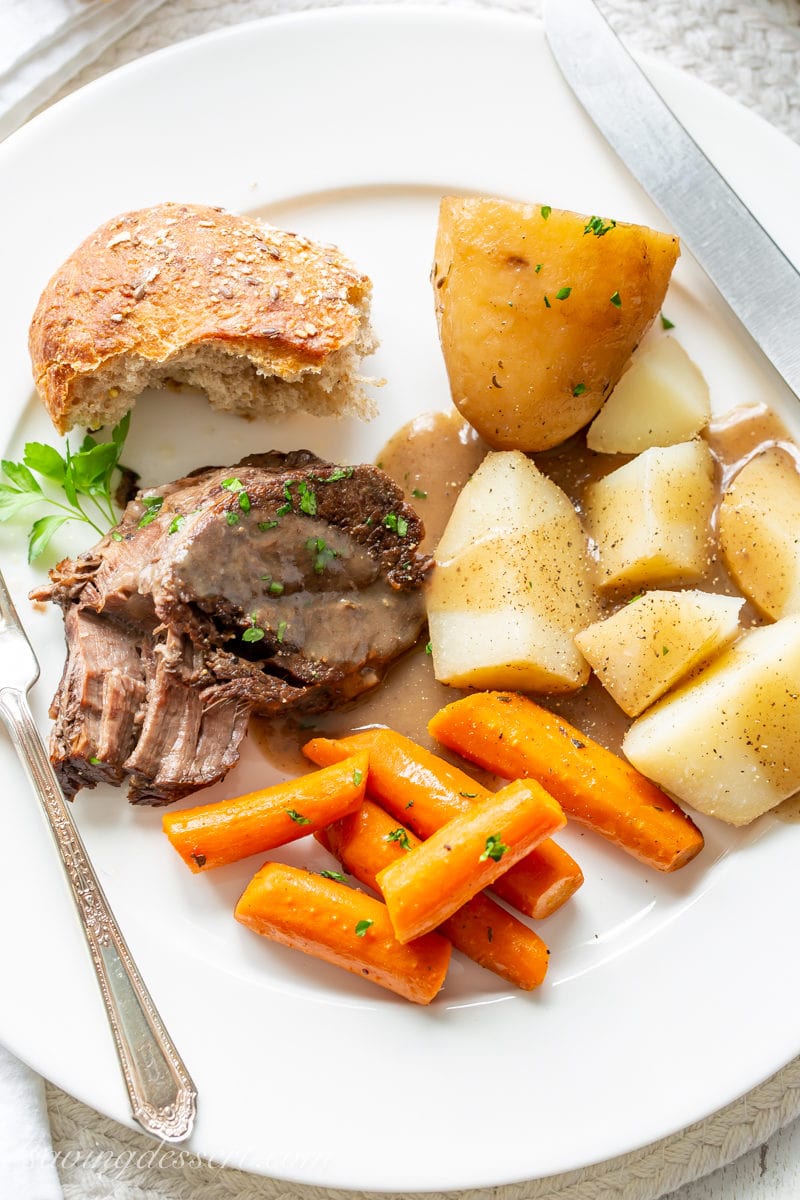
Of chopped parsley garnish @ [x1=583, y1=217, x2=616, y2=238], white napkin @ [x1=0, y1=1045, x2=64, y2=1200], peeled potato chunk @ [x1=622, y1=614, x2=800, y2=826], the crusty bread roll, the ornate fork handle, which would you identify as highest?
chopped parsley garnish @ [x1=583, y1=217, x2=616, y2=238]

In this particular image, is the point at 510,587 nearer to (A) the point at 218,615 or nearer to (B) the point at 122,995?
(A) the point at 218,615

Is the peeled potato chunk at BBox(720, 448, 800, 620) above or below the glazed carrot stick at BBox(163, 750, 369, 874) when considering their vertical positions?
above

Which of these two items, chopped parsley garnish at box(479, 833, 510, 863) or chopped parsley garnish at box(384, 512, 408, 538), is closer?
chopped parsley garnish at box(479, 833, 510, 863)

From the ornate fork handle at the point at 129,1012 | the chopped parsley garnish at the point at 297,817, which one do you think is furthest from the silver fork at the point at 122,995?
the chopped parsley garnish at the point at 297,817

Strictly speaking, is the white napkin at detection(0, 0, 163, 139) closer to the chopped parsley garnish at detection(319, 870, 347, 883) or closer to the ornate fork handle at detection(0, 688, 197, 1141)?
the ornate fork handle at detection(0, 688, 197, 1141)

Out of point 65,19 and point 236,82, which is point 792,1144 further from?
point 65,19

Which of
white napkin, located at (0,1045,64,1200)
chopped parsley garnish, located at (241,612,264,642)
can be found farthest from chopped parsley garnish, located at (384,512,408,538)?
white napkin, located at (0,1045,64,1200)

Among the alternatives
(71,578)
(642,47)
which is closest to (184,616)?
(71,578)

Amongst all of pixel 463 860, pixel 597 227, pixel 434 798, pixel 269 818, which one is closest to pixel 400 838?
pixel 434 798
